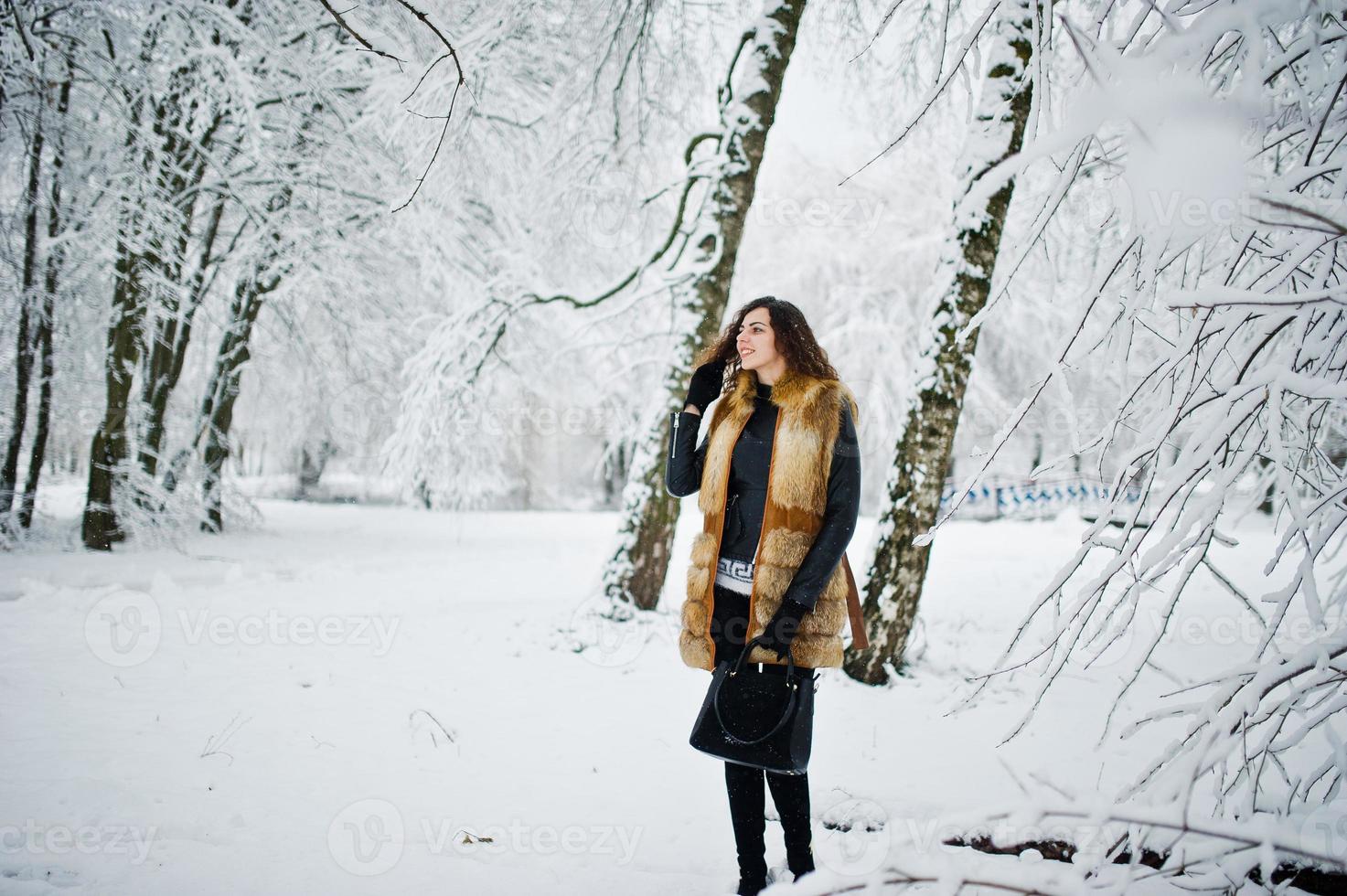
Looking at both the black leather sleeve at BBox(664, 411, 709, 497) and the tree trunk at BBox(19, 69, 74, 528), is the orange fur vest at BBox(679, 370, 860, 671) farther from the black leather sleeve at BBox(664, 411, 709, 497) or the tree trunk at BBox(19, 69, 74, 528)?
the tree trunk at BBox(19, 69, 74, 528)

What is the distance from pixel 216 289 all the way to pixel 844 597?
408 inches

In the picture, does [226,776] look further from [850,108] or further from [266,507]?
[266,507]

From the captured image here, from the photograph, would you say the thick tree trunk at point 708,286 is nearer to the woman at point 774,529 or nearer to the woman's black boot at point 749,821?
the woman at point 774,529

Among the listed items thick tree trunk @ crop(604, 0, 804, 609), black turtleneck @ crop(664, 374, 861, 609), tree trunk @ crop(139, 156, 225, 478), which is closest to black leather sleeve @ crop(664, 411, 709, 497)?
black turtleneck @ crop(664, 374, 861, 609)

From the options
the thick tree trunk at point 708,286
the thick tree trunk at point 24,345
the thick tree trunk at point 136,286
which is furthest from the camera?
the thick tree trunk at point 136,286

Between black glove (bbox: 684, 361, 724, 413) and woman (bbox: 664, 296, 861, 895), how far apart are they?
0.11 meters

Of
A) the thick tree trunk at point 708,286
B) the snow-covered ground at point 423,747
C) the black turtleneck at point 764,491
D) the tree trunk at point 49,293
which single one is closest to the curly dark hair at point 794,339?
the black turtleneck at point 764,491

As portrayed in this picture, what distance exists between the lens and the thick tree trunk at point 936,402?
145 inches

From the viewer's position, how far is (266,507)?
13797 millimetres

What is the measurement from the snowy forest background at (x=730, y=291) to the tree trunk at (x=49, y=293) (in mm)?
51

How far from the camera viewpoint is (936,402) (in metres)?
3.76

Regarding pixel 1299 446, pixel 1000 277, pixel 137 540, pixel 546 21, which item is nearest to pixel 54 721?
pixel 1000 277

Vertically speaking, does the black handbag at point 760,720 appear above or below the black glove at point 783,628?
below

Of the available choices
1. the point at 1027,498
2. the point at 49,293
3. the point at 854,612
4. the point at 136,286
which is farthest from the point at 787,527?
the point at 1027,498
